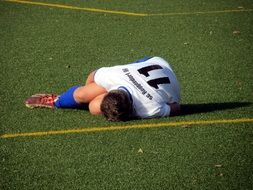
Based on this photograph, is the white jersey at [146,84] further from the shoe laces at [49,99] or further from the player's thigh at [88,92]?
the shoe laces at [49,99]

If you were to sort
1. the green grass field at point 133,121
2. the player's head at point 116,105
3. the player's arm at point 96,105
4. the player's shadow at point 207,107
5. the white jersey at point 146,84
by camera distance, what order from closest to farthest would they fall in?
the green grass field at point 133,121, the player's head at point 116,105, the white jersey at point 146,84, the player's arm at point 96,105, the player's shadow at point 207,107

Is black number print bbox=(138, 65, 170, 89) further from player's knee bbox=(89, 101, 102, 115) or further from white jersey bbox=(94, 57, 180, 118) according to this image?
player's knee bbox=(89, 101, 102, 115)

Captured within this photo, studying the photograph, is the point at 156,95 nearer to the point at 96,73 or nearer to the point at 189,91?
the point at 96,73

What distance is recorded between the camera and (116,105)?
6410 millimetres

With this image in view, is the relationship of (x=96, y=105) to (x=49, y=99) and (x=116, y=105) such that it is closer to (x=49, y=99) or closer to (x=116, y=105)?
(x=116, y=105)

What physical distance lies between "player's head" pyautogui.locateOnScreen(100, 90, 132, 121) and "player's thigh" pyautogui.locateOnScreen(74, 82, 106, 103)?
42 centimetres

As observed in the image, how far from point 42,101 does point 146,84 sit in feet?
5.18

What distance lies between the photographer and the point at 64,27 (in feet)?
39.6

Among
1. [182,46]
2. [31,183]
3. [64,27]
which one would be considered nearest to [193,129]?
[31,183]

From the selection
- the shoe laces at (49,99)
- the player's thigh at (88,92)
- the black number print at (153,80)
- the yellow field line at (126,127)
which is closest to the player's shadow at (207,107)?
the yellow field line at (126,127)

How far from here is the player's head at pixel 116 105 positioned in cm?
637

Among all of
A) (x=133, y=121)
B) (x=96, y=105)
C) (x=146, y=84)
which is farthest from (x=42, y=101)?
(x=146, y=84)

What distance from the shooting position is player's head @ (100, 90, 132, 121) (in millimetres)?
6367

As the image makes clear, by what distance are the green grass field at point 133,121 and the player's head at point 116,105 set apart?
0.23 meters
